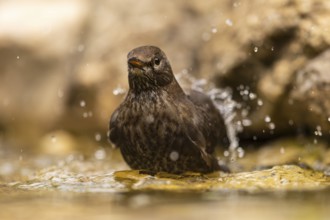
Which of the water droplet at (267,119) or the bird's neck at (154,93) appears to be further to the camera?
the water droplet at (267,119)

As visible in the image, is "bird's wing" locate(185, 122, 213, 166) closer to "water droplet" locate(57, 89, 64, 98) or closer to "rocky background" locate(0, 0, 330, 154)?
"rocky background" locate(0, 0, 330, 154)

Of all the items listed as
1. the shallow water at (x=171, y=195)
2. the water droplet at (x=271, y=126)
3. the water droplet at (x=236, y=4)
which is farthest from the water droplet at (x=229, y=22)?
the shallow water at (x=171, y=195)

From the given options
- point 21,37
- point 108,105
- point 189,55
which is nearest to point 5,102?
point 21,37

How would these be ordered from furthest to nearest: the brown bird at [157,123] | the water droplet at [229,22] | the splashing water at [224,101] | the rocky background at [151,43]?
1. the water droplet at [229,22]
2. the splashing water at [224,101]
3. the rocky background at [151,43]
4. the brown bird at [157,123]

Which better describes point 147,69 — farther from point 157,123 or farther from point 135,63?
point 157,123

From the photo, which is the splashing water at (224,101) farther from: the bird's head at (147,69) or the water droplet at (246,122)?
the bird's head at (147,69)

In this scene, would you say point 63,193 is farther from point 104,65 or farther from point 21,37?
point 21,37

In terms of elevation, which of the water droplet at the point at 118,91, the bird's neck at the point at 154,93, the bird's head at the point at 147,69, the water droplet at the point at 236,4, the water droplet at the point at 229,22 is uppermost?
the water droplet at the point at 236,4
